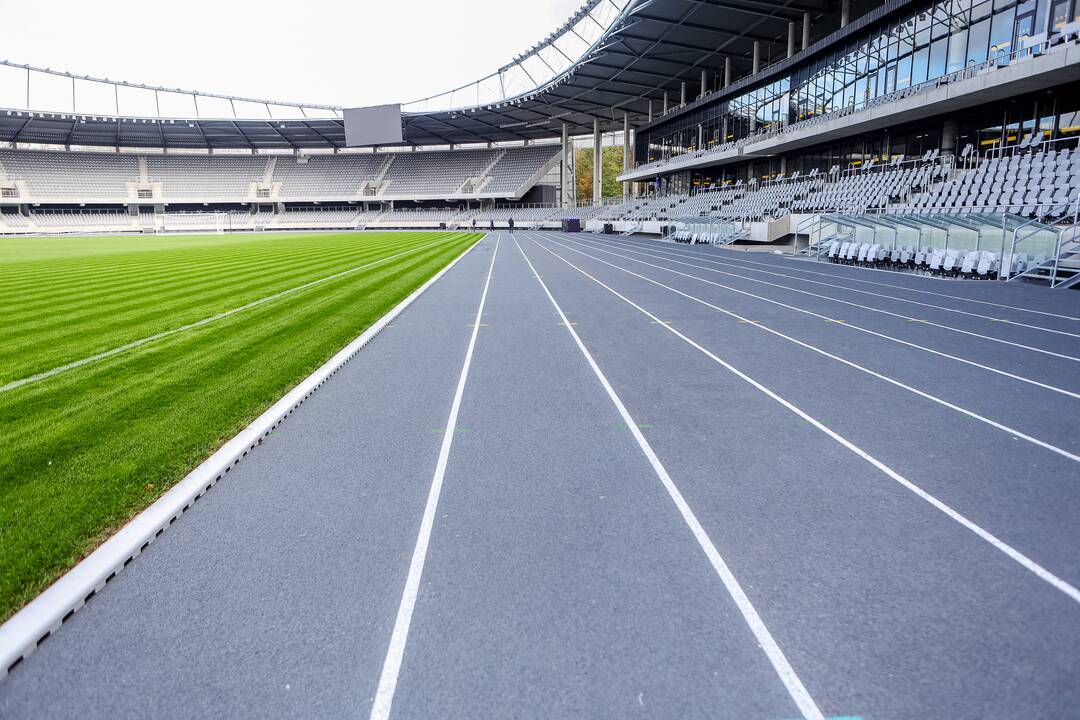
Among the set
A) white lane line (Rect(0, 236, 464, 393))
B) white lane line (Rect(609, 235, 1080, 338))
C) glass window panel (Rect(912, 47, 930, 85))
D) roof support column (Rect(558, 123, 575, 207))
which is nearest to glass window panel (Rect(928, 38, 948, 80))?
glass window panel (Rect(912, 47, 930, 85))

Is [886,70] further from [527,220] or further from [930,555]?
[527,220]

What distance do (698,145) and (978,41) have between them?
27487mm

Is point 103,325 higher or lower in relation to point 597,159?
lower

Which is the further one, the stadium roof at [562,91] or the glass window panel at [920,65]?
the stadium roof at [562,91]

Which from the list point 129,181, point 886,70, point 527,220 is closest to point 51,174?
point 129,181

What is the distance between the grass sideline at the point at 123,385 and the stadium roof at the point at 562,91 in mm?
33698

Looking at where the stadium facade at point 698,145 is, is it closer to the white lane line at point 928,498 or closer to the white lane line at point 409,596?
the white lane line at point 928,498

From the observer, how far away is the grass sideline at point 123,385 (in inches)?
150

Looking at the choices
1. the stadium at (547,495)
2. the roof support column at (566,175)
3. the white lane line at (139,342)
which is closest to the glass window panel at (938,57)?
the stadium at (547,495)

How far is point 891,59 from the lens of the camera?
108 feet

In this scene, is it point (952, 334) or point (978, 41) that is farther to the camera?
point (978, 41)

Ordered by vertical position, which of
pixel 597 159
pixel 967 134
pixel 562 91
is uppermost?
pixel 562 91

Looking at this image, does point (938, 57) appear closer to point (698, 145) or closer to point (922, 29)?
point (922, 29)

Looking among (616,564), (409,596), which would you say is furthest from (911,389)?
(409,596)
